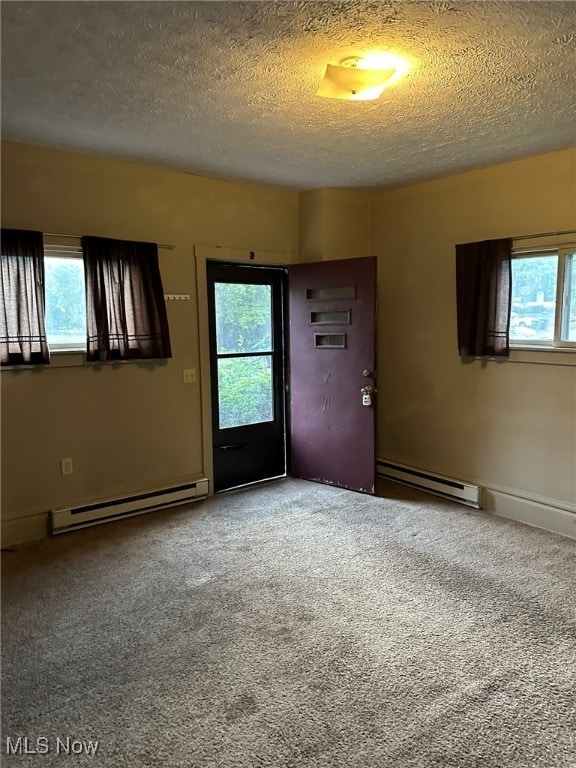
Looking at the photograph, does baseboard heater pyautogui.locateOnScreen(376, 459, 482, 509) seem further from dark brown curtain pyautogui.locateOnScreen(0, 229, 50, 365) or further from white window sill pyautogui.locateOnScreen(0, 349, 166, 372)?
dark brown curtain pyautogui.locateOnScreen(0, 229, 50, 365)

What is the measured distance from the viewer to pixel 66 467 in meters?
3.51

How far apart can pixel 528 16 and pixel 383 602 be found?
8.63 ft

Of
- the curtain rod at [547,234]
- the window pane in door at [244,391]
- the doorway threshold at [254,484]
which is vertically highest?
the curtain rod at [547,234]

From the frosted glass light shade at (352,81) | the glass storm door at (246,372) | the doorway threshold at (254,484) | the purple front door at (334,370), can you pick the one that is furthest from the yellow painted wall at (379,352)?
the frosted glass light shade at (352,81)

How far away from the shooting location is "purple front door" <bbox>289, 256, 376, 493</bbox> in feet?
13.4

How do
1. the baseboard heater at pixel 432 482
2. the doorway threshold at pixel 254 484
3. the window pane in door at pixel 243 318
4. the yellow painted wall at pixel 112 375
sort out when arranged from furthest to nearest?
1. the doorway threshold at pixel 254 484
2. the window pane in door at pixel 243 318
3. the baseboard heater at pixel 432 482
4. the yellow painted wall at pixel 112 375

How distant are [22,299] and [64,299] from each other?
0.98ft

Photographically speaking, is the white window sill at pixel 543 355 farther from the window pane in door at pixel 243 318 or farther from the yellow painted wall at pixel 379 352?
the window pane in door at pixel 243 318

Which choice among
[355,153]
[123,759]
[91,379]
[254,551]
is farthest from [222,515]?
[355,153]

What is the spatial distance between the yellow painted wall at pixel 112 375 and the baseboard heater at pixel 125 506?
0.08m

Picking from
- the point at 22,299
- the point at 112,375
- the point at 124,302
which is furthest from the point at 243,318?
the point at 22,299

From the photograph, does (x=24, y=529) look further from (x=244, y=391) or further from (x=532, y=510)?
(x=532, y=510)

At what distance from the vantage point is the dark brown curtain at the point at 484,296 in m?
3.62

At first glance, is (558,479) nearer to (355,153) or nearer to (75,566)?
(355,153)
